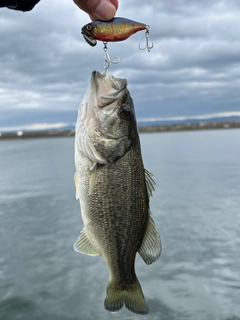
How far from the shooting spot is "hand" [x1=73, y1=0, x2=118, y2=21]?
2.92 m

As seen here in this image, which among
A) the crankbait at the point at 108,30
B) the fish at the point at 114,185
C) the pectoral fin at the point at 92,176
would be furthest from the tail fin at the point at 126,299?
the crankbait at the point at 108,30

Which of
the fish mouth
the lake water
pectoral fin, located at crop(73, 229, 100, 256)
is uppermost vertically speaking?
the fish mouth

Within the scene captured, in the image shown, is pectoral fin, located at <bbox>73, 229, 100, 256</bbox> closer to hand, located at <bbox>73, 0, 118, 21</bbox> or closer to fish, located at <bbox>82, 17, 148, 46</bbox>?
fish, located at <bbox>82, 17, 148, 46</bbox>

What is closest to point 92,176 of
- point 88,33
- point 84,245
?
point 84,245

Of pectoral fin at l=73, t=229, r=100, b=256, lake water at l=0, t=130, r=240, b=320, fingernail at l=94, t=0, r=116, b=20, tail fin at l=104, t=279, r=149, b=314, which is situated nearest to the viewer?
fingernail at l=94, t=0, r=116, b=20

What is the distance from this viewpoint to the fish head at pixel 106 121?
300 cm

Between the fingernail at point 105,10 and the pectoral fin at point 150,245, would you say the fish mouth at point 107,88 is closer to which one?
the fingernail at point 105,10

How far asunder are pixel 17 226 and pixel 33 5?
1192cm

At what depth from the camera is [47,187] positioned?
71.6ft

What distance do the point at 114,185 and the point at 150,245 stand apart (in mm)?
605

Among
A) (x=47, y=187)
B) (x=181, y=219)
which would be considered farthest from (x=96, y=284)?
(x=47, y=187)

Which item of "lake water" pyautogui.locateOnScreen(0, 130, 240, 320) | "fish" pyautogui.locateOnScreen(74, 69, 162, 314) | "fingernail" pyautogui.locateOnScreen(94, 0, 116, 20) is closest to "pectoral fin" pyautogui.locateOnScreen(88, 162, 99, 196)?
"fish" pyautogui.locateOnScreen(74, 69, 162, 314)

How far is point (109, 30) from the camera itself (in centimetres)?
286

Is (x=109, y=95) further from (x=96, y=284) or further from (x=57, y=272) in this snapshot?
(x=57, y=272)
